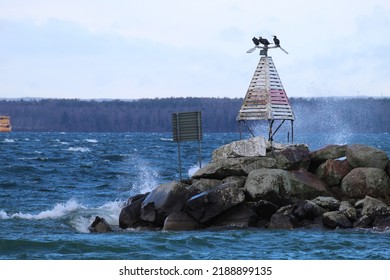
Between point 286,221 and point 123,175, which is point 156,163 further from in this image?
point 286,221

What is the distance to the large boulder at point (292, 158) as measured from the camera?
2911 cm

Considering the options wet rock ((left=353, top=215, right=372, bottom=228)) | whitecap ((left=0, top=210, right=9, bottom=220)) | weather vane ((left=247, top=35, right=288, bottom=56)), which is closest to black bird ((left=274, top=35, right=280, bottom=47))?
weather vane ((left=247, top=35, right=288, bottom=56))

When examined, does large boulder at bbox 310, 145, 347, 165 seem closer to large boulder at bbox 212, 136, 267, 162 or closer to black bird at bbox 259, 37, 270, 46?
large boulder at bbox 212, 136, 267, 162

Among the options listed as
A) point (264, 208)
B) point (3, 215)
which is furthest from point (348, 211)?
point (3, 215)

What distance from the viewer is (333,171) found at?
28781 millimetres

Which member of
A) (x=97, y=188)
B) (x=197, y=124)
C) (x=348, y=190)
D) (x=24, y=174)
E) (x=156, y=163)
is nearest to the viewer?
(x=348, y=190)

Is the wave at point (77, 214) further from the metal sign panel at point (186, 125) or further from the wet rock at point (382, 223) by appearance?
the wet rock at point (382, 223)

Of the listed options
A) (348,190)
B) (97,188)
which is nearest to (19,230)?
(348,190)

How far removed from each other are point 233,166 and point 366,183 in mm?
4093

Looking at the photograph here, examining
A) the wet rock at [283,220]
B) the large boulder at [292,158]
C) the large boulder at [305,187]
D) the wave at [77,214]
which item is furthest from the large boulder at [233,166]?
the wave at [77,214]

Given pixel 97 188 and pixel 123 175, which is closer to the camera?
pixel 97 188

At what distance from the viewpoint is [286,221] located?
25547mm

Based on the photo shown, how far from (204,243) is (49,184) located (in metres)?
22.3

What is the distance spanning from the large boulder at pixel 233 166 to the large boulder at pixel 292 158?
0.35 metres
